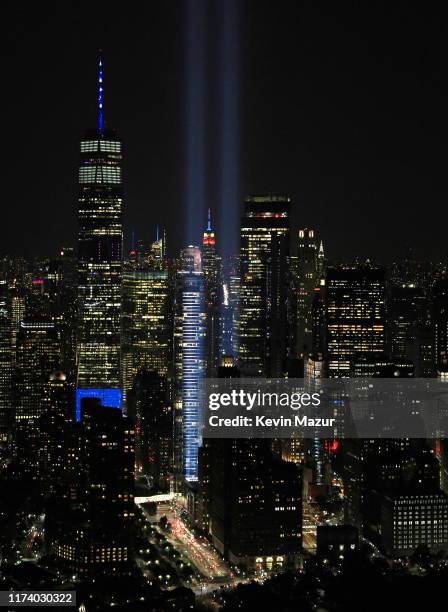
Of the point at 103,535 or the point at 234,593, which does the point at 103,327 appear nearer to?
the point at 103,535

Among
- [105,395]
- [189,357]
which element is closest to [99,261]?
[105,395]

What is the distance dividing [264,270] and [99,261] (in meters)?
2.57

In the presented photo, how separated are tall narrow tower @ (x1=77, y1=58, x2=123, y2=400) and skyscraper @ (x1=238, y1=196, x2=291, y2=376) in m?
2.10

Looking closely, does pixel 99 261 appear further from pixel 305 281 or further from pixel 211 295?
pixel 305 281

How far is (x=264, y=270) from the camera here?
14695 millimetres

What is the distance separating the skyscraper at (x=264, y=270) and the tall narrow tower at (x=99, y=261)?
2.10 metres

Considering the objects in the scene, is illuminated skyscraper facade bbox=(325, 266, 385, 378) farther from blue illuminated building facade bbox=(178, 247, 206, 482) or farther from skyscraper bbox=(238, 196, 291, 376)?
blue illuminated building facade bbox=(178, 247, 206, 482)

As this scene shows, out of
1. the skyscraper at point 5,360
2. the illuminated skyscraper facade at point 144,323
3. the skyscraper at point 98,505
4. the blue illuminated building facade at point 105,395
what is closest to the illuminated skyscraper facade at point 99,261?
the illuminated skyscraper facade at point 144,323

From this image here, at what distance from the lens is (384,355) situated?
1309cm

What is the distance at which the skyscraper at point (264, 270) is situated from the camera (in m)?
14.2

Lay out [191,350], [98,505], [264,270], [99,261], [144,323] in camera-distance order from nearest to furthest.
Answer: [98,505] < [191,350] < [264,270] < [144,323] < [99,261]

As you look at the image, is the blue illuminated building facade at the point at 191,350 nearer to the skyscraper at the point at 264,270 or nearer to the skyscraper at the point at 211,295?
the skyscraper at the point at 211,295

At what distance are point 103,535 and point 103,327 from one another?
6.89 metres

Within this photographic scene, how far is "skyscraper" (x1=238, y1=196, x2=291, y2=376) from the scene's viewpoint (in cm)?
1418
